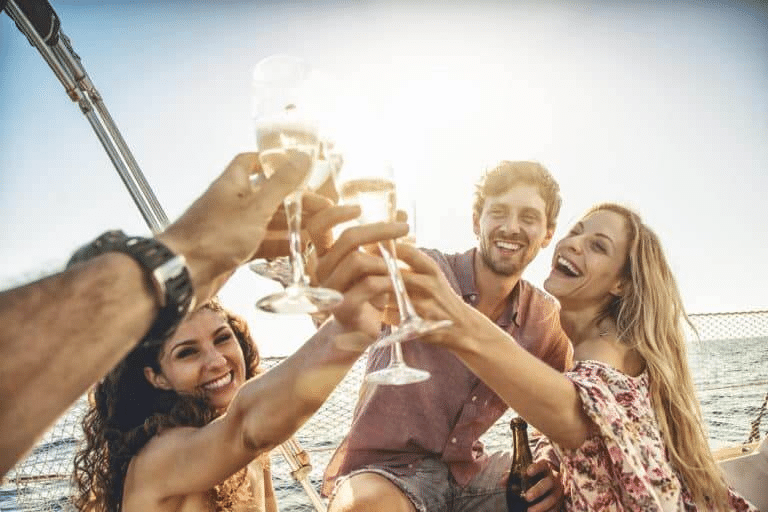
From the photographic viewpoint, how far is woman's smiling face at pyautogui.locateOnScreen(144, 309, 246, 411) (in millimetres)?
2896

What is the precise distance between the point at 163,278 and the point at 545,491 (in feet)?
6.95

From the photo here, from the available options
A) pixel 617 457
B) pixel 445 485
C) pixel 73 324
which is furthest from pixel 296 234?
pixel 445 485

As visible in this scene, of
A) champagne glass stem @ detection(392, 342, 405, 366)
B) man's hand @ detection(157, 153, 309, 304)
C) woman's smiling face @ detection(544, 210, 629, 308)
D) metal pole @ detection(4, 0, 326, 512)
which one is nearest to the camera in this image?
man's hand @ detection(157, 153, 309, 304)

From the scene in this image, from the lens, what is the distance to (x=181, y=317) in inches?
48.1

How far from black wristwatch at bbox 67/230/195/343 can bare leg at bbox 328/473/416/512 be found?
1.80m

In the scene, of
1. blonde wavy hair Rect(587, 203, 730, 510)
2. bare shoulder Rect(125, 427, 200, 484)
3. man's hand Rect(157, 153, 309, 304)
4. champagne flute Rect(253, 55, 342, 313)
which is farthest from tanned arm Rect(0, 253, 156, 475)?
blonde wavy hair Rect(587, 203, 730, 510)

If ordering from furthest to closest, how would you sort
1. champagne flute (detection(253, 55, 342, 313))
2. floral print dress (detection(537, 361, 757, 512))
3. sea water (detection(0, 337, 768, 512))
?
sea water (detection(0, 337, 768, 512)), floral print dress (detection(537, 361, 757, 512)), champagne flute (detection(253, 55, 342, 313))

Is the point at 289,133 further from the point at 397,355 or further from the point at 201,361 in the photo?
the point at 201,361

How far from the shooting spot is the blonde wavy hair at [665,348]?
2.69 metres

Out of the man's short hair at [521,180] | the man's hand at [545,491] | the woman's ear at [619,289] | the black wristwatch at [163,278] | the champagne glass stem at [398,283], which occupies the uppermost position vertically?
the black wristwatch at [163,278]

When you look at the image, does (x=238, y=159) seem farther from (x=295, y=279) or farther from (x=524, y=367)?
(x=524, y=367)

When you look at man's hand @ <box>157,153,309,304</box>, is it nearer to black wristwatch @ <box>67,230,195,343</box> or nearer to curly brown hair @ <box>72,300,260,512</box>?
black wristwatch @ <box>67,230,195,343</box>

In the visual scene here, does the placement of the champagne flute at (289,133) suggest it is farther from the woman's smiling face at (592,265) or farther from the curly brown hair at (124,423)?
the woman's smiling face at (592,265)

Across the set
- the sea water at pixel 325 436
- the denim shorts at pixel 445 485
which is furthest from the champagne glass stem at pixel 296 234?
the sea water at pixel 325 436
